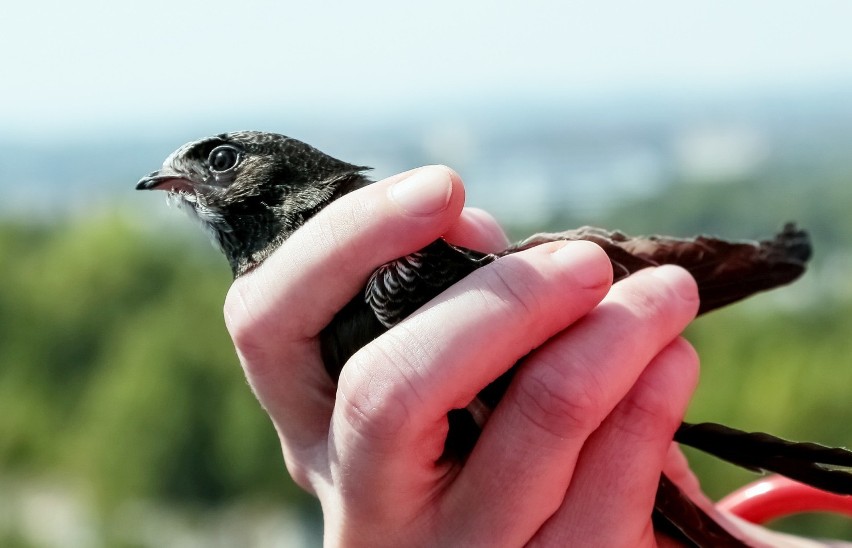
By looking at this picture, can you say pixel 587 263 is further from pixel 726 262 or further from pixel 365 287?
Answer: pixel 726 262

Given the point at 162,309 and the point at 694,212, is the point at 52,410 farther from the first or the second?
the point at 694,212

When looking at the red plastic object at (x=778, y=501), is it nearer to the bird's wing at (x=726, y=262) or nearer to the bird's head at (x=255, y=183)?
the bird's wing at (x=726, y=262)

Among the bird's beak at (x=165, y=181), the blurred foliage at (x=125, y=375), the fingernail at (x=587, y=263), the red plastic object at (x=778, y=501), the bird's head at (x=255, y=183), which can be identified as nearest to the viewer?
the fingernail at (x=587, y=263)

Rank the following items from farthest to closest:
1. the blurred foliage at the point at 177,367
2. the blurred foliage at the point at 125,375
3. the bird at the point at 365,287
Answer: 1. the blurred foliage at the point at 125,375
2. the blurred foliage at the point at 177,367
3. the bird at the point at 365,287

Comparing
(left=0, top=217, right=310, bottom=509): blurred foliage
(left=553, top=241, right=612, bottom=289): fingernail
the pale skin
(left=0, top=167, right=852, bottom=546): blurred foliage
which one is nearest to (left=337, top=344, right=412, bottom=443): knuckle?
the pale skin

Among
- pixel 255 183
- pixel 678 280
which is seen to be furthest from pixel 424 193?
pixel 255 183

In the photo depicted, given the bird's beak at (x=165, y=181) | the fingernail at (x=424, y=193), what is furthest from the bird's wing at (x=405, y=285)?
the bird's beak at (x=165, y=181)
